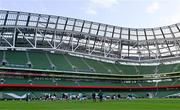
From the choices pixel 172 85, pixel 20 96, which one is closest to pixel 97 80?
pixel 172 85

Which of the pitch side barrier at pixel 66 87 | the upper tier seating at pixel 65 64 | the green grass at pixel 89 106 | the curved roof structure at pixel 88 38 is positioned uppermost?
the curved roof structure at pixel 88 38

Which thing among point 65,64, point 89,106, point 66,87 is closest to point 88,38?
point 65,64

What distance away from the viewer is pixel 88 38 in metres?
98.5

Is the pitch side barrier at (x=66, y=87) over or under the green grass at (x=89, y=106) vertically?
over

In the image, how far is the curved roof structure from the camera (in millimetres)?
87250

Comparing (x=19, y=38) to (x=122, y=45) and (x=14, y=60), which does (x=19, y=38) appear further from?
(x=122, y=45)

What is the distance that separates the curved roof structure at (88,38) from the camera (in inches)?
3435

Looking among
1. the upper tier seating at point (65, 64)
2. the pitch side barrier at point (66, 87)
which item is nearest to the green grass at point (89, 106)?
the pitch side barrier at point (66, 87)

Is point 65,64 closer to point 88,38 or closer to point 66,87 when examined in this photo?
point 88,38

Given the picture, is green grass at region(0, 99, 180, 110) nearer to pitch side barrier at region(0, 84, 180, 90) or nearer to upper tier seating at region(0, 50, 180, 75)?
pitch side barrier at region(0, 84, 180, 90)

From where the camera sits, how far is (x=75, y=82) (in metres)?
92.4

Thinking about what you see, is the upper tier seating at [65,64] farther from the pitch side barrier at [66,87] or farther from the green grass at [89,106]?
the green grass at [89,106]

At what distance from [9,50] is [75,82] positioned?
1993 centimetres

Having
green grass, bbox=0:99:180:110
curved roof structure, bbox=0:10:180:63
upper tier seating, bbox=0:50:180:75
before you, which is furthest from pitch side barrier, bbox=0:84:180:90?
green grass, bbox=0:99:180:110
